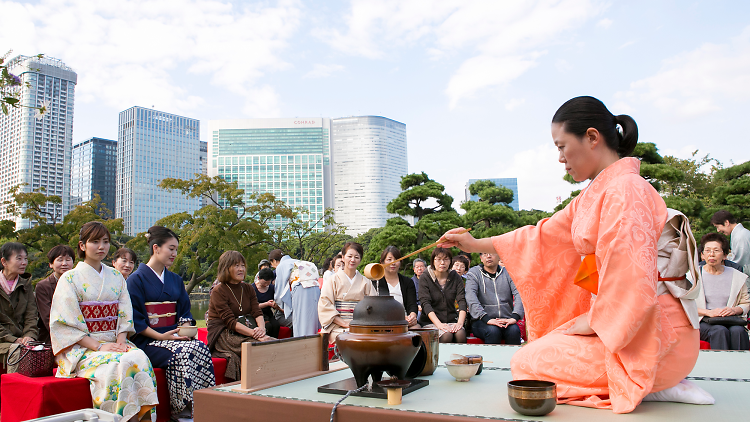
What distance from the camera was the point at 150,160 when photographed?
41.1m

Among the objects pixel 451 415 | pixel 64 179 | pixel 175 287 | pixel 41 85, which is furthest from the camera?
pixel 64 179

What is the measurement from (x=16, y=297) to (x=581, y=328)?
4630 millimetres

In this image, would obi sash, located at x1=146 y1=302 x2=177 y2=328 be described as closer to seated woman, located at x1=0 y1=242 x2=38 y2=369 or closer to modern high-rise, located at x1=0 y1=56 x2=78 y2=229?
seated woman, located at x1=0 y1=242 x2=38 y2=369

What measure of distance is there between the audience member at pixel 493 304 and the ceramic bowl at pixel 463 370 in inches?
121

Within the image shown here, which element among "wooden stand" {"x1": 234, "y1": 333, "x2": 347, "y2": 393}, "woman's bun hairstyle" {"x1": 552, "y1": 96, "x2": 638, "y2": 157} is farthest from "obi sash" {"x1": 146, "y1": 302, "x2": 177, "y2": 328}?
"woman's bun hairstyle" {"x1": 552, "y1": 96, "x2": 638, "y2": 157}

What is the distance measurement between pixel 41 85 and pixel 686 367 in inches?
1067

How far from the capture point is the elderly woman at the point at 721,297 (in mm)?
4645

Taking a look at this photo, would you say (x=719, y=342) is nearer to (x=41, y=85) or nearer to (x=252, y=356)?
(x=252, y=356)

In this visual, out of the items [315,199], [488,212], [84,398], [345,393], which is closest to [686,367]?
[345,393]

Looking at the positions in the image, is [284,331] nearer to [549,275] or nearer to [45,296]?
[45,296]

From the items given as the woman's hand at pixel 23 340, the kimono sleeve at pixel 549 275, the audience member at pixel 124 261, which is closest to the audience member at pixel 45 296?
the woman's hand at pixel 23 340

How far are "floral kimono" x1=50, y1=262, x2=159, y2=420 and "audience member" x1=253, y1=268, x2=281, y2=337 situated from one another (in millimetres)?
3078

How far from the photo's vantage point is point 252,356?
7.50 ft

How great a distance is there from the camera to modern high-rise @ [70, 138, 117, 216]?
126 feet
